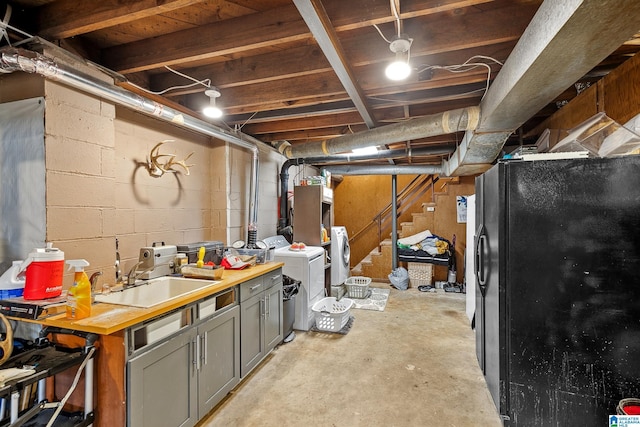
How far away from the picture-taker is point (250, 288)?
Answer: 2631mm

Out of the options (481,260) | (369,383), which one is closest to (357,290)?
(369,383)

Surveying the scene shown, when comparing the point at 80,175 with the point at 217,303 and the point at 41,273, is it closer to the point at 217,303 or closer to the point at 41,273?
the point at 41,273

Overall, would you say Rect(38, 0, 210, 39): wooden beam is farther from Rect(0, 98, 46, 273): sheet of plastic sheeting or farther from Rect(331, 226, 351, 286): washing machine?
Rect(331, 226, 351, 286): washing machine

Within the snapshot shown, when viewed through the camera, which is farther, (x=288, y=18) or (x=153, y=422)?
(x=288, y=18)

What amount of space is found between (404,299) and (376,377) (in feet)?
8.64

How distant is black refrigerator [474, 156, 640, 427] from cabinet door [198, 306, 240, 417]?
183 centimetres

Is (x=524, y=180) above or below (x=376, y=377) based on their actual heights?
above

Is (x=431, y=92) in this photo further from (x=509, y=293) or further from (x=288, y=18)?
(x=509, y=293)

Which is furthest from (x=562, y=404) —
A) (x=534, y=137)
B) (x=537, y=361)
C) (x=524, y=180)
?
(x=534, y=137)

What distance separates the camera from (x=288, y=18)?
1823 millimetres

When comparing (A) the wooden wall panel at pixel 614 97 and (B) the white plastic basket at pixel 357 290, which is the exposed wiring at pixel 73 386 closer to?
(A) the wooden wall panel at pixel 614 97

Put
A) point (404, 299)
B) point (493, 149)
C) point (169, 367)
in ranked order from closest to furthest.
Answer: point (169, 367), point (493, 149), point (404, 299)

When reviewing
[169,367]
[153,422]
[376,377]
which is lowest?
[376,377]

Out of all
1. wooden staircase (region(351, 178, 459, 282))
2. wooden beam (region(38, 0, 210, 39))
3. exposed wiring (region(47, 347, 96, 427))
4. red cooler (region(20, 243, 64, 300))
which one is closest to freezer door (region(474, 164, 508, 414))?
wooden beam (region(38, 0, 210, 39))
